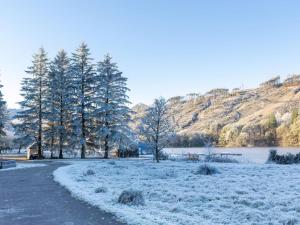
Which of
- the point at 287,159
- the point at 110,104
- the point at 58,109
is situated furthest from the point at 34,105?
the point at 287,159

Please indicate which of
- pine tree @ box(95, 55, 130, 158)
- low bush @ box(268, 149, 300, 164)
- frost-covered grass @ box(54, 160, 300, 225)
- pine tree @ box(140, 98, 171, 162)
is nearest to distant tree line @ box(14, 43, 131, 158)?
pine tree @ box(95, 55, 130, 158)

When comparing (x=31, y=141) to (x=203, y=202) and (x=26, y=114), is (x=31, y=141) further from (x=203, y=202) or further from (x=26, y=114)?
(x=203, y=202)

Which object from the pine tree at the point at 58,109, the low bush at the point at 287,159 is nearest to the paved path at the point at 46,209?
the low bush at the point at 287,159

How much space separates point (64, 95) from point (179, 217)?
43.3m

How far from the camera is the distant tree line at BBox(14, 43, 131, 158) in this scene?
166 ft

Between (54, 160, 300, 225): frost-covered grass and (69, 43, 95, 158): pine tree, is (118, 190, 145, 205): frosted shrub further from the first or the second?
(69, 43, 95, 158): pine tree

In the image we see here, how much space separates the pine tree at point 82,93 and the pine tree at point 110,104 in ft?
3.75

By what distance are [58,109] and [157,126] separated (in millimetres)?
15461

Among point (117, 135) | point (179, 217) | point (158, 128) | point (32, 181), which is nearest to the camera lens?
point (179, 217)

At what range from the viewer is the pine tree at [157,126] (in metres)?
45.2

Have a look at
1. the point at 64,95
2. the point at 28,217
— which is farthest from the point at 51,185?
the point at 64,95

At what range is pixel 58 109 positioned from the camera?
5200 cm

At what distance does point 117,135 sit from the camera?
49812 mm

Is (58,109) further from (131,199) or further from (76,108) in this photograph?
(131,199)
